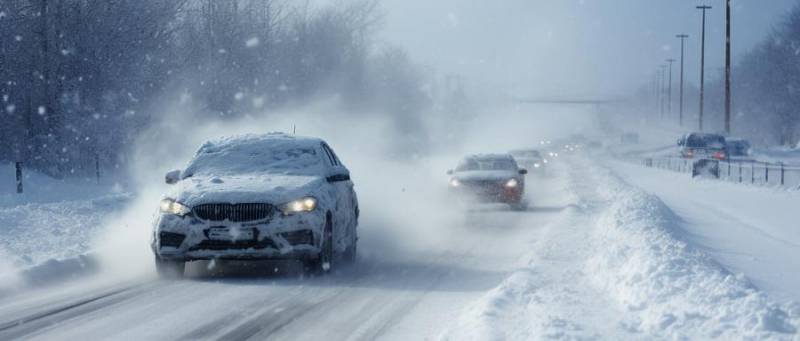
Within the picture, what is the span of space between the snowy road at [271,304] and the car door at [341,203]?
42 centimetres

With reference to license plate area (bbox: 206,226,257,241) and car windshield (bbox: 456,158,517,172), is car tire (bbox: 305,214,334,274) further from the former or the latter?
car windshield (bbox: 456,158,517,172)

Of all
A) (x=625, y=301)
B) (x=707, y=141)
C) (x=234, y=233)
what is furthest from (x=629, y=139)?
(x=625, y=301)

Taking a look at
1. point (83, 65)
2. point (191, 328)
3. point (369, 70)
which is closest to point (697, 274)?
point (191, 328)

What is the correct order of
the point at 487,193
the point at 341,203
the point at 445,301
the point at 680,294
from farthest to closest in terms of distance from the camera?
1. the point at 487,193
2. the point at 341,203
3. the point at 445,301
4. the point at 680,294

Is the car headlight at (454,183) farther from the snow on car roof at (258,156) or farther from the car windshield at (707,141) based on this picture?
the car windshield at (707,141)

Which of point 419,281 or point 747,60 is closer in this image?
point 419,281

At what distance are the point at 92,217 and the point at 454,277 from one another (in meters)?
9.37

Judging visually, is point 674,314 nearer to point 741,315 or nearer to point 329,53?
point 741,315

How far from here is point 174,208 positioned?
1145cm

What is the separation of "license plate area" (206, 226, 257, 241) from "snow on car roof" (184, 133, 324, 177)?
1475 millimetres

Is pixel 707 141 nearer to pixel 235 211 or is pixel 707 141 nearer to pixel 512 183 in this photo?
pixel 512 183

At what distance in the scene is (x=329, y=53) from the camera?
74.8 metres

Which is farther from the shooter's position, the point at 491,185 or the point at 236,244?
the point at 491,185

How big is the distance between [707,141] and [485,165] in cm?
3152
